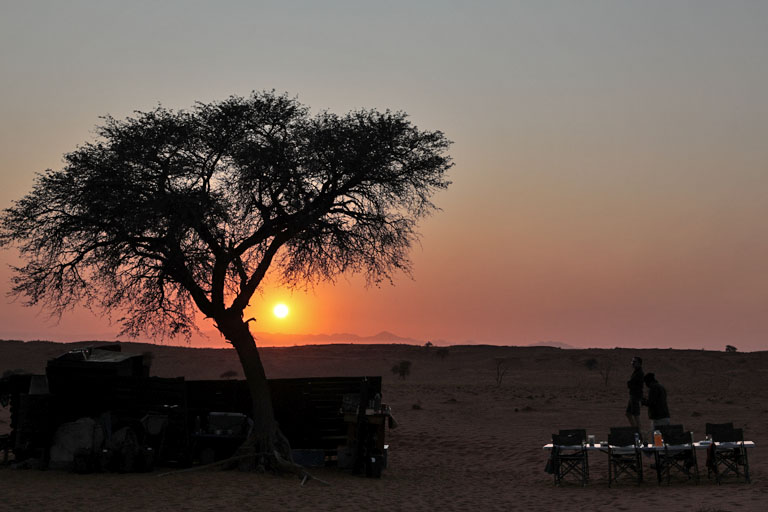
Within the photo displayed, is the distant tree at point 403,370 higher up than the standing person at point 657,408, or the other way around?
the distant tree at point 403,370

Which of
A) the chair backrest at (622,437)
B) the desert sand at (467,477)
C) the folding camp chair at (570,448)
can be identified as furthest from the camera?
the folding camp chair at (570,448)

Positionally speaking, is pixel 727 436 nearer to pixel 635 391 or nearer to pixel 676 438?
pixel 676 438

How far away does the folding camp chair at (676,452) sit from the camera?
1619 centimetres

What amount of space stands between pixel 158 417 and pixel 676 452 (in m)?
11.8

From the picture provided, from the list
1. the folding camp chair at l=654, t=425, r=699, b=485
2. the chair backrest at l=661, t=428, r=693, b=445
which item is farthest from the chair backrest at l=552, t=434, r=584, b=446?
the chair backrest at l=661, t=428, r=693, b=445

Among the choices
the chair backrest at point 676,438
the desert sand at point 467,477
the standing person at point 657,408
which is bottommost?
the desert sand at point 467,477

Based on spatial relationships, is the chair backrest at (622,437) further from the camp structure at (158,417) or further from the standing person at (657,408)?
the camp structure at (158,417)

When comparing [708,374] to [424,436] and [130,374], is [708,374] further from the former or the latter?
[130,374]

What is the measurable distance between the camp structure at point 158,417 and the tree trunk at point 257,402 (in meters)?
0.83

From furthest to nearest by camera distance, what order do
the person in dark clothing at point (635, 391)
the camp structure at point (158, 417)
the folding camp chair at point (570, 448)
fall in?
the person in dark clothing at point (635, 391) < the camp structure at point (158, 417) < the folding camp chair at point (570, 448)

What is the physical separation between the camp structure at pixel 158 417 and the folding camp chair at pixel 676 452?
20.4 feet

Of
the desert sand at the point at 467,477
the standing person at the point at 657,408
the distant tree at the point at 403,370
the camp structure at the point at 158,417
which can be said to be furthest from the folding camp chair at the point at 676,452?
the distant tree at the point at 403,370

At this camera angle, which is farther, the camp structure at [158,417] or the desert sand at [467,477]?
the camp structure at [158,417]

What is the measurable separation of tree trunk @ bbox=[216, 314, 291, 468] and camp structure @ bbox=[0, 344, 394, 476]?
831 millimetres
